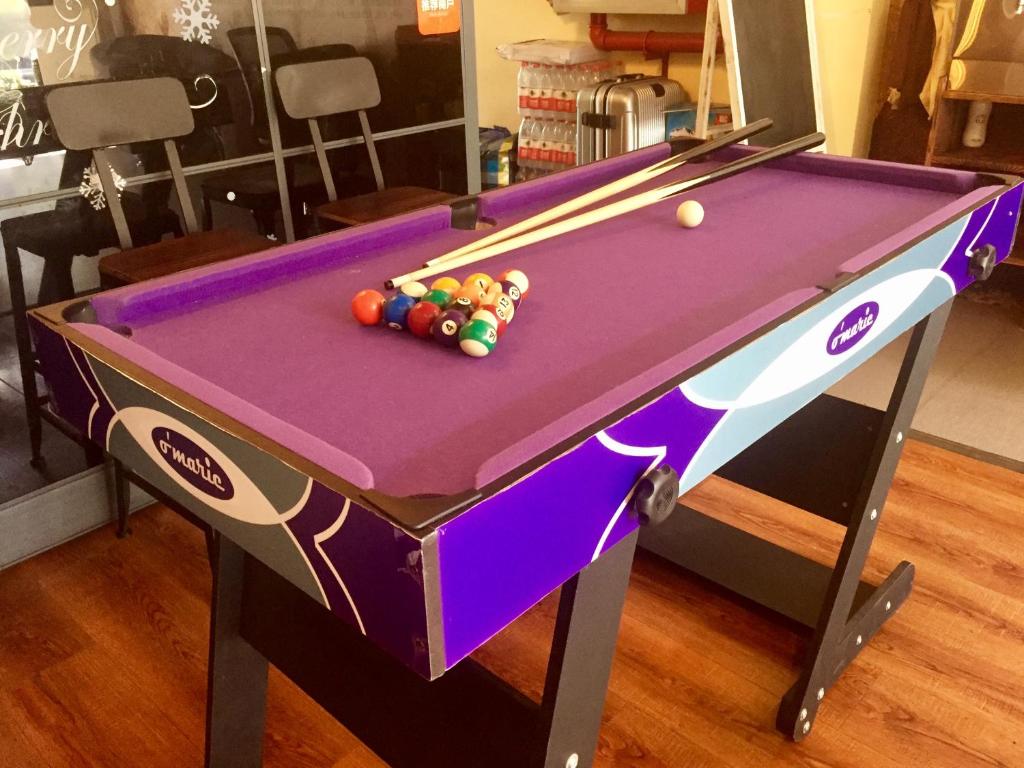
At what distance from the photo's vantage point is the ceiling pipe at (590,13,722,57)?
4.51 meters

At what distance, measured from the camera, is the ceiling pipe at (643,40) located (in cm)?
451

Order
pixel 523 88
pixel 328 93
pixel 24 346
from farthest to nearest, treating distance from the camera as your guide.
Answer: pixel 523 88
pixel 328 93
pixel 24 346

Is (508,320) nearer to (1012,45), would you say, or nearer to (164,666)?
(164,666)

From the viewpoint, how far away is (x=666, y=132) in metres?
4.53

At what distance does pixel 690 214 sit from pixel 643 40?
3440mm

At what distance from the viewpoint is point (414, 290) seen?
1.24m

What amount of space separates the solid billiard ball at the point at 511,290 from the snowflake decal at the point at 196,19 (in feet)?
5.51

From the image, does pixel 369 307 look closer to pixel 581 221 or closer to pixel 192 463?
pixel 192 463

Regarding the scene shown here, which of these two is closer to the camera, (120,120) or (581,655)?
(581,655)

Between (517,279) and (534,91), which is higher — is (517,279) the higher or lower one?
the higher one

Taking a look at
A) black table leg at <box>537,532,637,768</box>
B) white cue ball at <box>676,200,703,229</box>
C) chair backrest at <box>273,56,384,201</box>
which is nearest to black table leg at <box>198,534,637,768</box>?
black table leg at <box>537,532,637,768</box>

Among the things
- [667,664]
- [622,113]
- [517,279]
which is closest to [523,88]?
[622,113]

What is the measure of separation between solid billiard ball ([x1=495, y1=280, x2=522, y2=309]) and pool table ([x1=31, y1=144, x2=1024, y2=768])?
3cm

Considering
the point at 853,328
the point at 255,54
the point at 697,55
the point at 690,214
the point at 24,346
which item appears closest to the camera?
the point at 853,328
